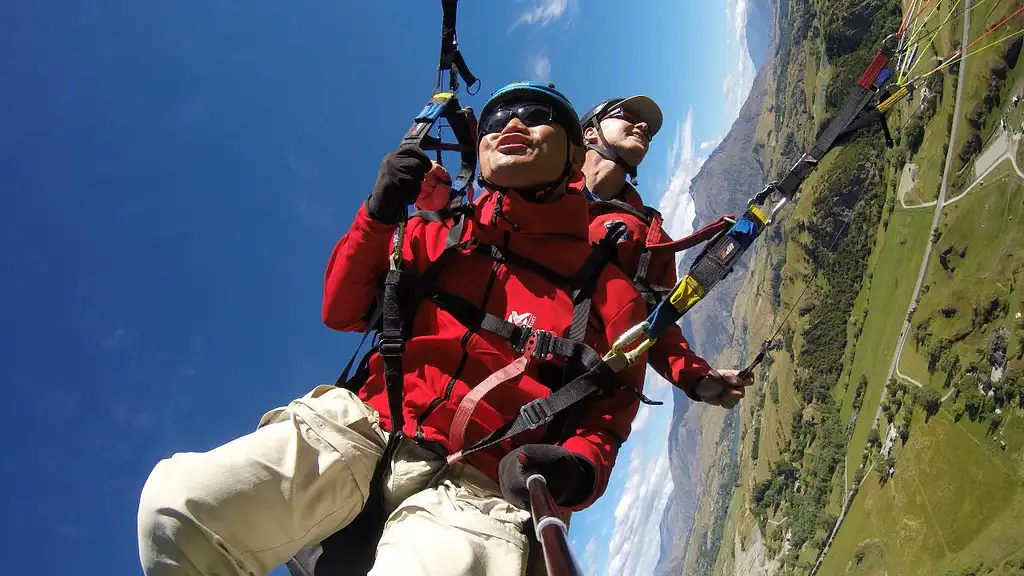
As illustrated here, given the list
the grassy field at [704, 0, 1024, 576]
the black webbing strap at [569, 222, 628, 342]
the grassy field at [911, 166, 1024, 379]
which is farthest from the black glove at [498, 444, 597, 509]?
the grassy field at [911, 166, 1024, 379]

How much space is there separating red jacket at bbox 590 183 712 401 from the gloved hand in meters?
0.06

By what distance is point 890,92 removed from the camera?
16.4 feet

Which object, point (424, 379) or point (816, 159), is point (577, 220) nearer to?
point (424, 379)

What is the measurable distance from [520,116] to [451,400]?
80.6 inches

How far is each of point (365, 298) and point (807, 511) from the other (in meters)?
90.3

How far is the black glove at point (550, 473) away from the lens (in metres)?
2.78

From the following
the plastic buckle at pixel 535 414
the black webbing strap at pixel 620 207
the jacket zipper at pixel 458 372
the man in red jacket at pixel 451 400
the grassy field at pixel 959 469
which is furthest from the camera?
the grassy field at pixel 959 469

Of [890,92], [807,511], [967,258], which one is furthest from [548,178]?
[807,511]

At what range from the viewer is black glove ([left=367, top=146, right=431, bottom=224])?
10.6 ft

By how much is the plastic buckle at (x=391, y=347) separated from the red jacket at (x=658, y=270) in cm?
182

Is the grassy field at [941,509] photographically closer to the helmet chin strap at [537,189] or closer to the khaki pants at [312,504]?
the helmet chin strap at [537,189]

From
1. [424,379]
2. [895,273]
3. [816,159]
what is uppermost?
[895,273]

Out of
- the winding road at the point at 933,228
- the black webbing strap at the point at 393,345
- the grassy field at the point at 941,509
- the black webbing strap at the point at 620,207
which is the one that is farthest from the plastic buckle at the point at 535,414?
the winding road at the point at 933,228

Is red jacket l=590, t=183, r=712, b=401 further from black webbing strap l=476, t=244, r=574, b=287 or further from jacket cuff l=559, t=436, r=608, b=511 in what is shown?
jacket cuff l=559, t=436, r=608, b=511
